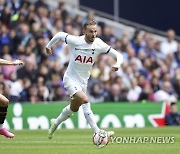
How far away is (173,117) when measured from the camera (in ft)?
81.3

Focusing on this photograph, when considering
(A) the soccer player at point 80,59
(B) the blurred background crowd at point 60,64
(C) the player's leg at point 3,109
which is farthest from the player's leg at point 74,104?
(B) the blurred background crowd at point 60,64

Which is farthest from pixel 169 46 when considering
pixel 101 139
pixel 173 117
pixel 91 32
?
pixel 101 139

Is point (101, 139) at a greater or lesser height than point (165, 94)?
lesser

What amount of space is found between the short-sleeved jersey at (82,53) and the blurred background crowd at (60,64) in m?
6.99

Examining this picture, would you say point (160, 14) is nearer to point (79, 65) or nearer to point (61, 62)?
point (61, 62)

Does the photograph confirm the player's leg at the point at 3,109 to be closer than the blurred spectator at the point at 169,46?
Yes

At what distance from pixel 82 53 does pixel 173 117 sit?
9.19 meters

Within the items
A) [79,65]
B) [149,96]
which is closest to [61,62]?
[149,96]

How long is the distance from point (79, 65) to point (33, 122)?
7.66m

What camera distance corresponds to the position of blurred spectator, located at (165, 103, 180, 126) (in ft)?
80.2

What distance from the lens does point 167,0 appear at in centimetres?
3238

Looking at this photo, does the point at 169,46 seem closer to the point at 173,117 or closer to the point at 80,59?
the point at 173,117

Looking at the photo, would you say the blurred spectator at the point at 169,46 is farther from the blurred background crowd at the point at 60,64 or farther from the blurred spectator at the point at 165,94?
the blurred spectator at the point at 165,94

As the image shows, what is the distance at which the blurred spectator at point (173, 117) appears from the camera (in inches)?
962
